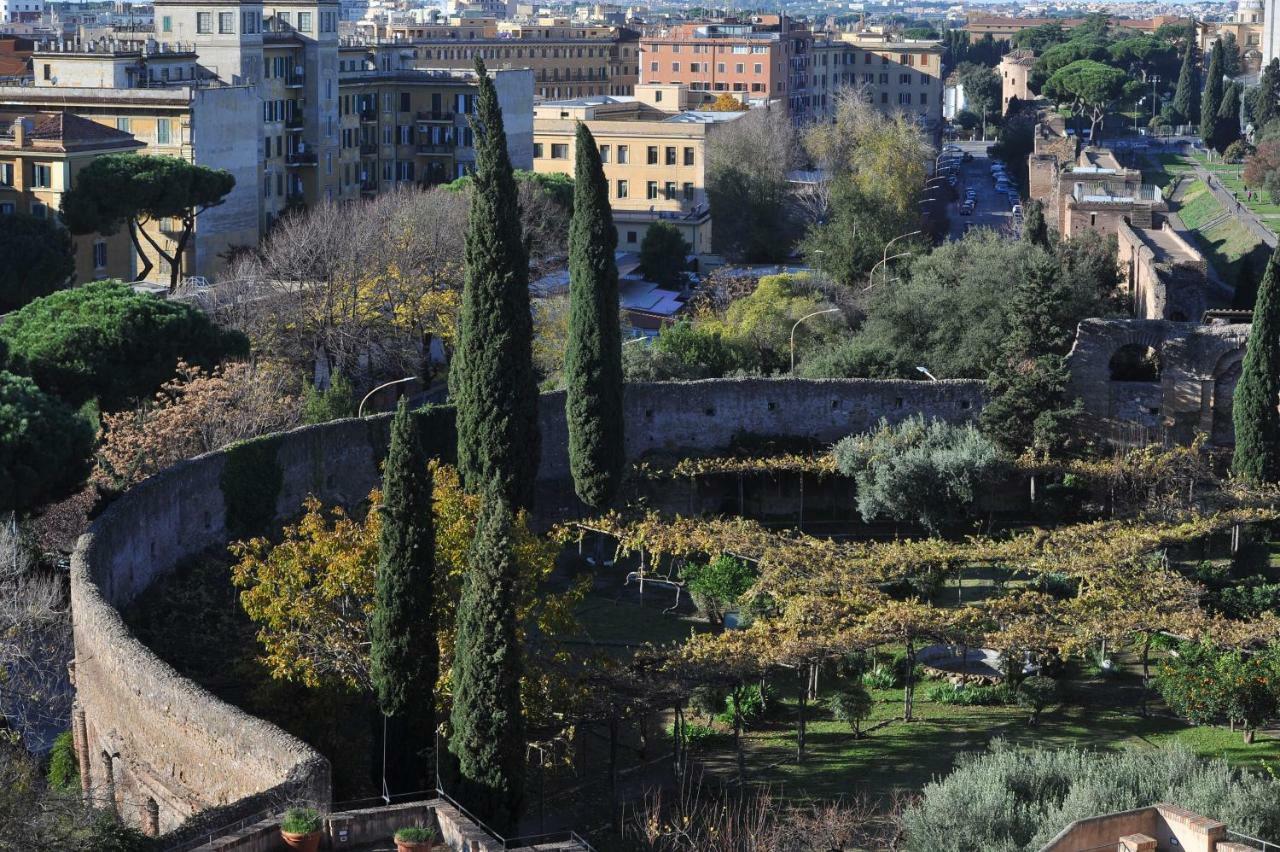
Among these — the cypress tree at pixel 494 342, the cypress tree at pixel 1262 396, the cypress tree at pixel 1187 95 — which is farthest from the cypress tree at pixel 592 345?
the cypress tree at pixel 1187 95

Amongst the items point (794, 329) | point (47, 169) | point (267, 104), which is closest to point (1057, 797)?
point (794, 329)

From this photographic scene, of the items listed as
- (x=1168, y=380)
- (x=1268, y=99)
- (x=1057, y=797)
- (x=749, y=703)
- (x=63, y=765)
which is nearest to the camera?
(x=1057, y=797)

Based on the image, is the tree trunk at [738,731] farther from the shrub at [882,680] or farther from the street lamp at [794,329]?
the street lamp at [794,329]

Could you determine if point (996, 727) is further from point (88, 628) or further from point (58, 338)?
point (58, 338)

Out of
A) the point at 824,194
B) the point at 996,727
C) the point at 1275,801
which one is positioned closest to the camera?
the point at 1275,801

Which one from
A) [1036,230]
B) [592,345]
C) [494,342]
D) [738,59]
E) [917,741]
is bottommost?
[917,741]

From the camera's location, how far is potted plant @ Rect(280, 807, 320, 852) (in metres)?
17.3

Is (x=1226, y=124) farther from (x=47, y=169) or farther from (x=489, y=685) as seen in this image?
(x=489, y=685)

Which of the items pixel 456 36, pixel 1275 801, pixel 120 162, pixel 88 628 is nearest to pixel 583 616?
pixel 88 628

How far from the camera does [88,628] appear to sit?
24219 mm

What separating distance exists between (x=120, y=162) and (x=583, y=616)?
2374 centimetres

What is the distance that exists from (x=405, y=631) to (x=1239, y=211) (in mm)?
56148

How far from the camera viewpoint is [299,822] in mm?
17359

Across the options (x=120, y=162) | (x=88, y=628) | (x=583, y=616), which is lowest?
(x=583, y=616)
